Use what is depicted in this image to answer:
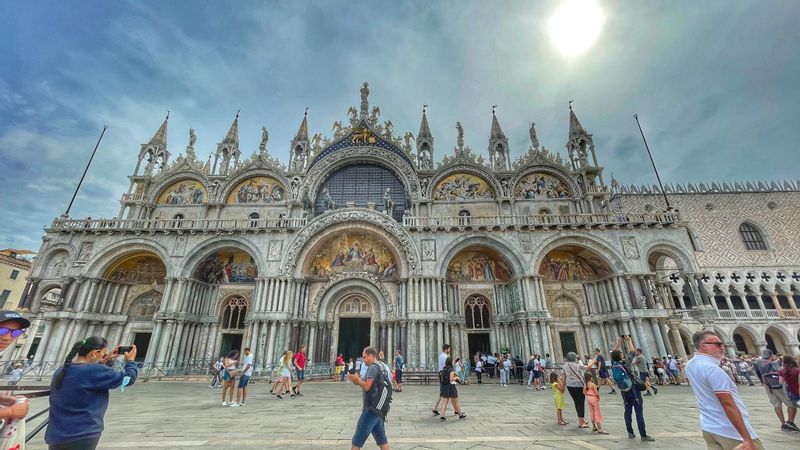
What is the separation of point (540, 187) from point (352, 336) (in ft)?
55.4

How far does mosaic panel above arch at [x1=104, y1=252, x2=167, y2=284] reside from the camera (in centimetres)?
2120

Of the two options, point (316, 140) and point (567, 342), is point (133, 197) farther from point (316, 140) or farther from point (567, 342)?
point (567, 342)

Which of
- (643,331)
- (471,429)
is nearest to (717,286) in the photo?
(643,331)

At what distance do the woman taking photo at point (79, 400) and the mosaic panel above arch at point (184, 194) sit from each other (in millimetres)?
24324

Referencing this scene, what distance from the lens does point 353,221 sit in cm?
2014

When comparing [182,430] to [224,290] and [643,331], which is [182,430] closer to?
[224,290]

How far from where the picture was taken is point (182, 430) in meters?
6.25

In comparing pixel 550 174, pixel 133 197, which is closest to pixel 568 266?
pixel 550 174

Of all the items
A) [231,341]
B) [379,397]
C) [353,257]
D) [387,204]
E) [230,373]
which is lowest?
[230,373]

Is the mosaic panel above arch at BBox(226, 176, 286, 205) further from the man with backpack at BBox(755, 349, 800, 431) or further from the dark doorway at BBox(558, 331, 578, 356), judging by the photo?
the man with backpack at BBox(755, 349, 800, 431)

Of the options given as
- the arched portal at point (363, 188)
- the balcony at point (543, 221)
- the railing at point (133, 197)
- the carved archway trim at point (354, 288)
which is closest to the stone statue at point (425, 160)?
the arched portal at point (363, 188)

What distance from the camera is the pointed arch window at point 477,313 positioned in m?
20.3

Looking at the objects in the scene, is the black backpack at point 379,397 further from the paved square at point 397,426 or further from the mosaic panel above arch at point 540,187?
the mosaic panel above arch at point 540,187

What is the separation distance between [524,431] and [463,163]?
2011 centimetres
